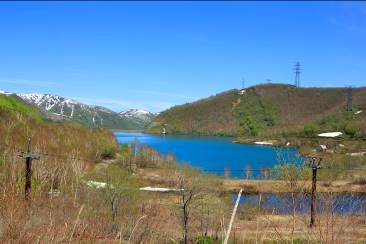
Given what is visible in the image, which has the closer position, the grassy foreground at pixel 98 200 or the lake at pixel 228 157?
the grassy foreground at pixel 98 200

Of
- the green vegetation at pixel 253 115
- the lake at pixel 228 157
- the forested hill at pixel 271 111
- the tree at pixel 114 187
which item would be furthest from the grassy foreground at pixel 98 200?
the green vegetation at pixel 253 115

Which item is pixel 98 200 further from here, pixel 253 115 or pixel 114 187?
pixel 253 115

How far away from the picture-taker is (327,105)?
6905 inches

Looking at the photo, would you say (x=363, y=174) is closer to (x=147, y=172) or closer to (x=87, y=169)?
(x=147, y=172)

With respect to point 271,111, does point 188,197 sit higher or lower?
lower

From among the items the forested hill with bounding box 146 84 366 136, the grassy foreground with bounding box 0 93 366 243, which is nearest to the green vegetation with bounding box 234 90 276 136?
the forested hill with bounding box 146 84 366 136

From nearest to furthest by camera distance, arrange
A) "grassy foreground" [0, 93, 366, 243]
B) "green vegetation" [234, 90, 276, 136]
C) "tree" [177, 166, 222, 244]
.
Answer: "grassy foreground" [0, 93, 366, 243], "tree" [177, 166, 222, 244], "green vegetation" [234, 90, 276, 136]

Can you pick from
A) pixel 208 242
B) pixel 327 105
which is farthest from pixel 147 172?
pixel 327 105

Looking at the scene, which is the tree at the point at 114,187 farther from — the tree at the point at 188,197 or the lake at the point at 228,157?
the lake at the point at 228,157

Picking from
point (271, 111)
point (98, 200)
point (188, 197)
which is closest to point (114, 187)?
point (98, 200)

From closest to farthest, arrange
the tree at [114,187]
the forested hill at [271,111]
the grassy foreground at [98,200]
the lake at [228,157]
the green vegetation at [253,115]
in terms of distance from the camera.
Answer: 1. the grassy foreground at [98,200]
2. the tree at [114,187]
3. the lake at [228,157]
4. the forested hill at [271,111]
5. the green vegetation at [253,115]

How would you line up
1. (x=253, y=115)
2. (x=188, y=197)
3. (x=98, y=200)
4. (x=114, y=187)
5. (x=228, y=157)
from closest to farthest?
(x=98, y=200)
(x=114, y=187)
(x=188, y=197)
(x=228, y=157)
(x=253, y=115)

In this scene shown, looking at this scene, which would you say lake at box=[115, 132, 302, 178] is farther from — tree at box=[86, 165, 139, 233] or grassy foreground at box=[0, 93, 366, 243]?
tree at box=[86, 165, 139, 233]

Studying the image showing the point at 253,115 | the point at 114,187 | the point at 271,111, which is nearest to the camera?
the point at 114,187
